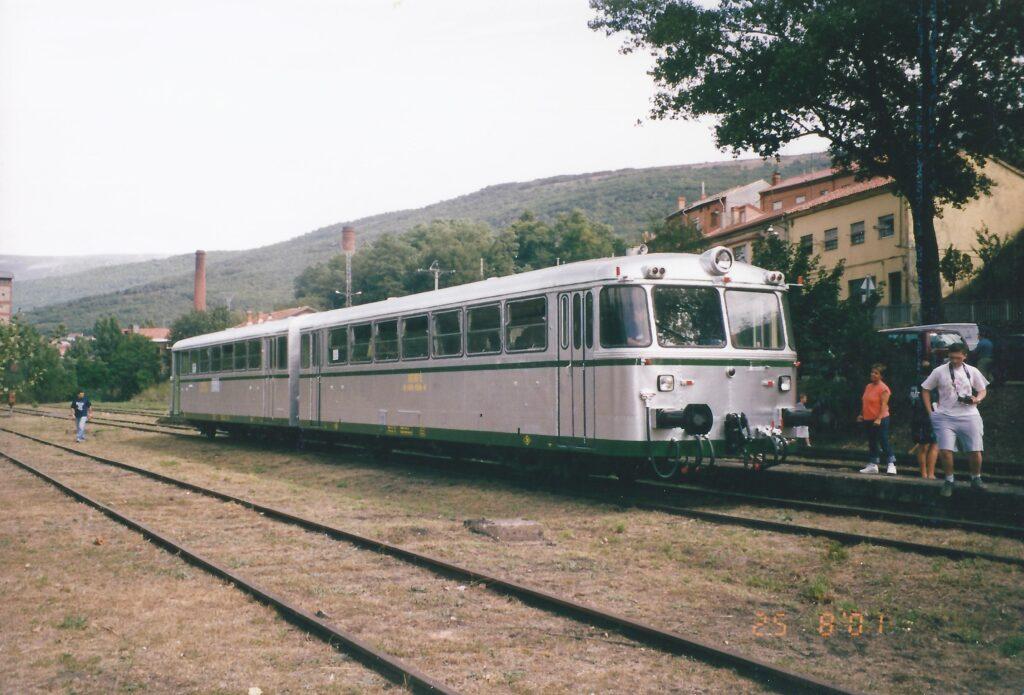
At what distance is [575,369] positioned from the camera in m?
12.1

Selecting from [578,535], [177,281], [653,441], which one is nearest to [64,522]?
[578,535]

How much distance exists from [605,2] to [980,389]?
19330 mm

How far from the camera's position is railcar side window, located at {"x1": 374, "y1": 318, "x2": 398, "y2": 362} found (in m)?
16.8

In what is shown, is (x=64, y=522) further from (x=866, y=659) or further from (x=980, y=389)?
(x=980, y=389)

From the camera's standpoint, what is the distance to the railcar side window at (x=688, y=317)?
38.4 ft

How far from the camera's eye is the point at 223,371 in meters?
25.5

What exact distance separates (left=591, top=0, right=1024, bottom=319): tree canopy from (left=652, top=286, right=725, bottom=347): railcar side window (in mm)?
12388

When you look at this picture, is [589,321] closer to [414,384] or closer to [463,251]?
[414,384]

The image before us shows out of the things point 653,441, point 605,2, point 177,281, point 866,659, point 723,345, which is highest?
point 177,281

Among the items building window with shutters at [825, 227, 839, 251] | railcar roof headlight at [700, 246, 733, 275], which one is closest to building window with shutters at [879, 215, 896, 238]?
building window with shutters at [825, 227, 839, 251]

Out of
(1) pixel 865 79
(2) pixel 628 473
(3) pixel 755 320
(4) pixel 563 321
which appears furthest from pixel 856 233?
(4) pixel 563 321

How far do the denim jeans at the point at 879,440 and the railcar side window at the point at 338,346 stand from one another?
9.90 metres

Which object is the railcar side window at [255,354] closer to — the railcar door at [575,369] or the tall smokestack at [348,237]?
the railcar door at [575,369]

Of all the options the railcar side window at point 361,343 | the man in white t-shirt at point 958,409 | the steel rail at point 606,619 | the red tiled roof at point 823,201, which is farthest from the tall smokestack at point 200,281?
the man in white t-shirt at point 958,409
